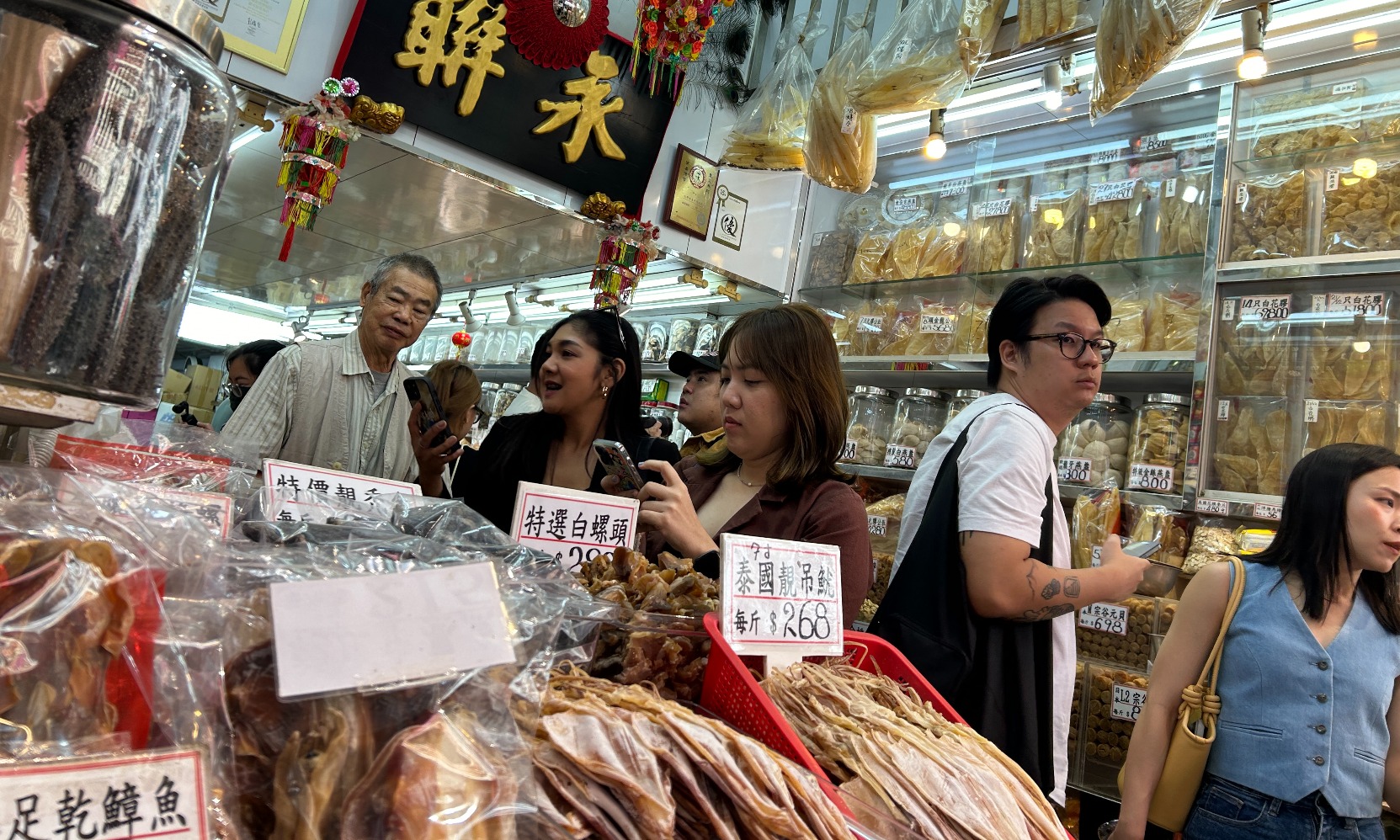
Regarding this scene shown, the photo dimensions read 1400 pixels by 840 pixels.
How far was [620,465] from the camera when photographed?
1.67 meters

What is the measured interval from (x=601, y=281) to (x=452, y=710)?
10.1ft

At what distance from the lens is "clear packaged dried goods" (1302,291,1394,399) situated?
274 centimetres

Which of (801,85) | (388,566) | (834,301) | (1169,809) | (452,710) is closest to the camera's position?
(452,710)

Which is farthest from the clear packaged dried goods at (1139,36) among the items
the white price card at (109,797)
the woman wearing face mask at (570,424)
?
the white price card at (109,797)

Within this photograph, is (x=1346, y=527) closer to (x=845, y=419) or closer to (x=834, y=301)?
(x=845, y=419)

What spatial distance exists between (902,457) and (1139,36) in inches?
74.5

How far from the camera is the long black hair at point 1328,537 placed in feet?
6.97

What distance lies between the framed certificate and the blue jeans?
9.01 feet

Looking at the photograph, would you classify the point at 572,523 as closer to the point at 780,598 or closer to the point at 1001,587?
the point at 780,598

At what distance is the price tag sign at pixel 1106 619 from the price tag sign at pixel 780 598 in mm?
1984

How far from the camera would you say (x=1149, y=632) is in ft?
9.08

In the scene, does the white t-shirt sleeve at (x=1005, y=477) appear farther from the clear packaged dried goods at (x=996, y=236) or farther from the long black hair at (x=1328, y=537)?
the clear packaged dried goods at (x=996, y=236)

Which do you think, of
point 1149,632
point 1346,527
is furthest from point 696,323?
point 1346,527

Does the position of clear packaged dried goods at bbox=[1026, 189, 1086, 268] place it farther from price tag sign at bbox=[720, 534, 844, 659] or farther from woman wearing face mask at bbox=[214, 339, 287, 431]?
woman wearing face mask at bbox=[214, 339, 287, 431]
